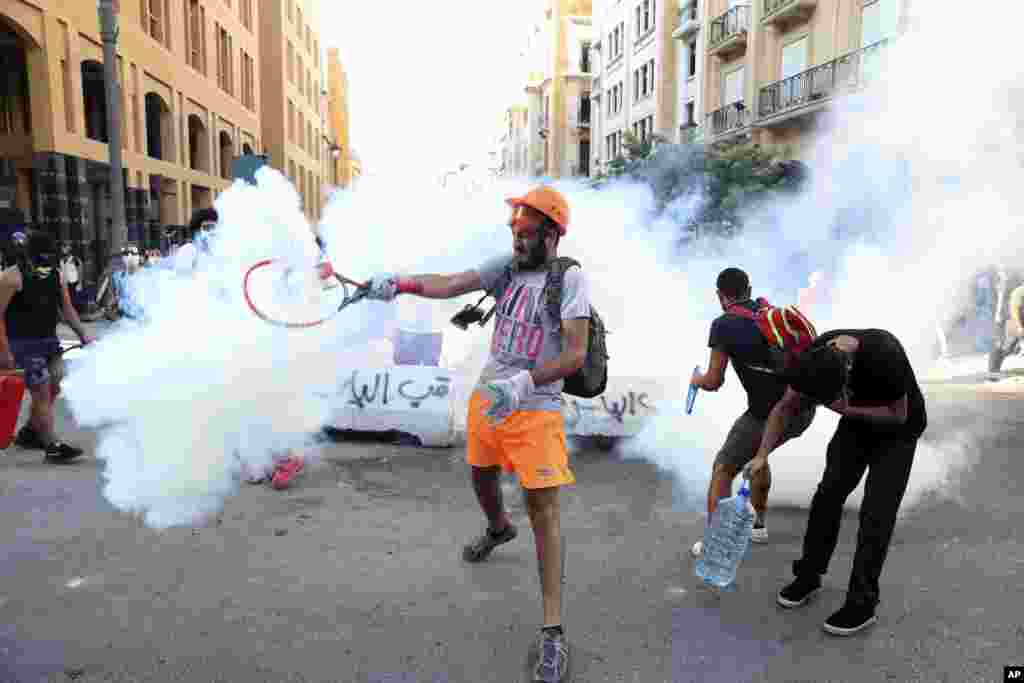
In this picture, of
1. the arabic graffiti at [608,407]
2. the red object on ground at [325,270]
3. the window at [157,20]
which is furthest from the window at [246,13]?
the red object on ground at [325,270]

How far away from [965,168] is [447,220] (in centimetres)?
592

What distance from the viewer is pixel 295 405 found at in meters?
5.26

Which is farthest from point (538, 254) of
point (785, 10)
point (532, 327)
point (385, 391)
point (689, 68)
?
point (689, 68)

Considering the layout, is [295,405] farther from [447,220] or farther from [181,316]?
[447,220]

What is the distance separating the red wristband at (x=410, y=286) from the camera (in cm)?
337

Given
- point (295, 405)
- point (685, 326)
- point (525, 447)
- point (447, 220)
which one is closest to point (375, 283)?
point (525, 447)

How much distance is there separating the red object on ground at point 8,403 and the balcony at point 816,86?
13266 millimetres

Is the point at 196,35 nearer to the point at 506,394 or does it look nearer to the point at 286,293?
the point at 286,293

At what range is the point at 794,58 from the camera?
795 inches

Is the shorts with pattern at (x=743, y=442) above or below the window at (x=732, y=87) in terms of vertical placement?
below

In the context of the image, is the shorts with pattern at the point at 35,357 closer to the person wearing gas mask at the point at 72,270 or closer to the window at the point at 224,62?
the person wearing gas mask at the point at 72,270

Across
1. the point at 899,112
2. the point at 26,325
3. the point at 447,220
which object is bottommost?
the point at 26,325

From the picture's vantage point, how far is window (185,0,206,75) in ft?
73.0

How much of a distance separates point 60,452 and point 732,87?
23.1 metres
